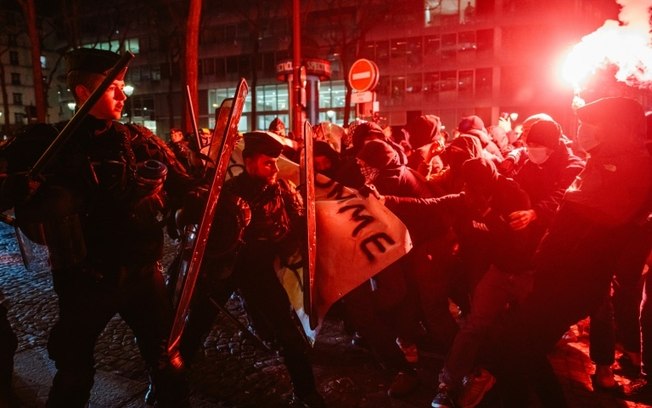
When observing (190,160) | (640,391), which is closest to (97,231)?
(190,160)

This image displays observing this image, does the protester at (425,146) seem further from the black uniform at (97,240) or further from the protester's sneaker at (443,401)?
the black uniform at (97,240)

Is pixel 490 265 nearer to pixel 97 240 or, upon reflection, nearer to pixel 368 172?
pixel 368 172

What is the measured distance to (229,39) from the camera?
2008 inches

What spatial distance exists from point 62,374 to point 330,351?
8.18 ft

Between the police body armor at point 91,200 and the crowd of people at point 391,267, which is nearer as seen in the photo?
the police body armor at point 91,200

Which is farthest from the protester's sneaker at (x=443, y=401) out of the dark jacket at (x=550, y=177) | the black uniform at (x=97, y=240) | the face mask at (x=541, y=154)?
the face mask at (x=541, y=154)

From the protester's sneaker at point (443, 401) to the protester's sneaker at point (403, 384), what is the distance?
0.23 meters

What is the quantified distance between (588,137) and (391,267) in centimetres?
173

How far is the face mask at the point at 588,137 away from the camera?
119 inches

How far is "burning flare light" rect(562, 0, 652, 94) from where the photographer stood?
172 inches

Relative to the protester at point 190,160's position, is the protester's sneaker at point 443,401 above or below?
below

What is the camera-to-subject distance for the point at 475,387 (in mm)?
3480

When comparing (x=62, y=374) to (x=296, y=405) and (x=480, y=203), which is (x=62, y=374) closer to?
(x=296, y=405)

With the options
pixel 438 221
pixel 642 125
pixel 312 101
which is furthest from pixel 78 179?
pixel 312 101
